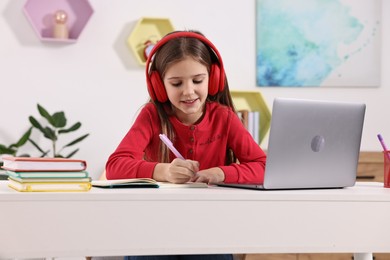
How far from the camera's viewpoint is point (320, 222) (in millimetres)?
1262

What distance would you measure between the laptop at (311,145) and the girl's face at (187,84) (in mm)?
401

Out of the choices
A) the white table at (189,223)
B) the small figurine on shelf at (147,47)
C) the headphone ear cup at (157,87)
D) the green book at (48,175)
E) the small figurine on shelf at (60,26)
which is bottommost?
the white table at (189,223)

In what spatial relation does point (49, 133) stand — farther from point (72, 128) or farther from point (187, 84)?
point (187, 84)

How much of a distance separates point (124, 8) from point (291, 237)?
9.62ft

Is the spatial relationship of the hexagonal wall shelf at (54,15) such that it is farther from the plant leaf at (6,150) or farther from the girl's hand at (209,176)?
the girl's hand at (209,176)

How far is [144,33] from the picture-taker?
3.94m

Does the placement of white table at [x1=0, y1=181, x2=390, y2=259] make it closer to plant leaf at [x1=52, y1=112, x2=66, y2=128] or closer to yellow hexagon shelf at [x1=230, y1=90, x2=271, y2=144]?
plant leaf at [x1=52, y1=112, x2=66, y2=128]

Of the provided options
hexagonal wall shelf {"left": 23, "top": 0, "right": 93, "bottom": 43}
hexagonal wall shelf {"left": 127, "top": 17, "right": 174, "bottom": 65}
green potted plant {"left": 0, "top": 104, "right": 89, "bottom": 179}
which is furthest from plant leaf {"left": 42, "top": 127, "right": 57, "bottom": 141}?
hexagonal wall shelf {"left": 127, "top": 17, "right": 174, "bottom": 65}

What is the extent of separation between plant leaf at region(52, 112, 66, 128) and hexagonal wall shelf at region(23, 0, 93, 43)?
460 millimetres

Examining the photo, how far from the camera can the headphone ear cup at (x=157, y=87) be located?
6.36 ft

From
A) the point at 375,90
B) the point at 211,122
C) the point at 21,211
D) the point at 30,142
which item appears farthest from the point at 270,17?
the point at 21,211

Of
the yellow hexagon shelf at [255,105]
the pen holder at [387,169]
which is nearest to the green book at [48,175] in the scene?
the pen holder at [387,169]

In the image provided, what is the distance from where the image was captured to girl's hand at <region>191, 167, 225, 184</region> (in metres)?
1.60

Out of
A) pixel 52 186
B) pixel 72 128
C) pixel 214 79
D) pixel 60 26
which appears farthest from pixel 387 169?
pixel 60 26
